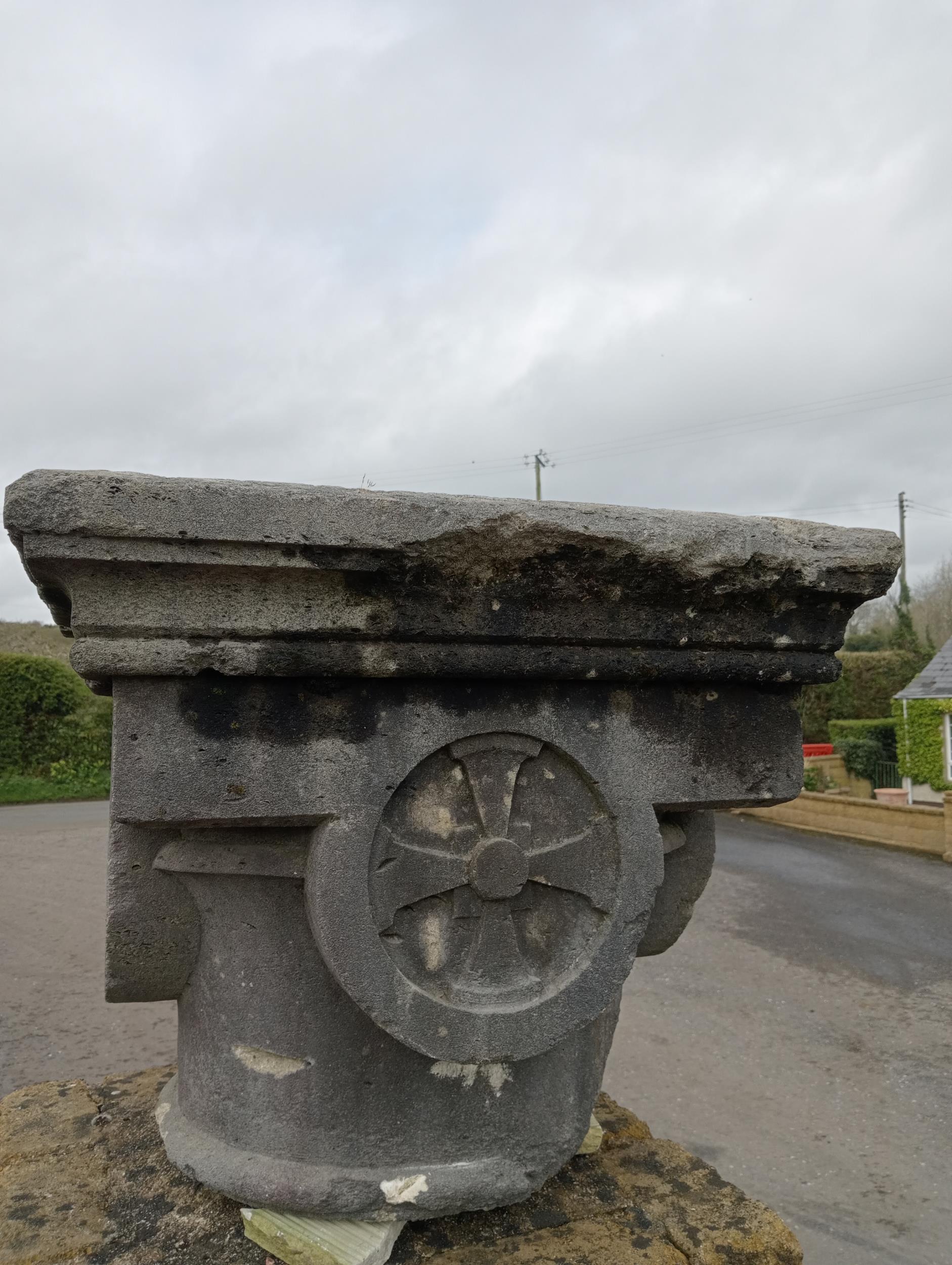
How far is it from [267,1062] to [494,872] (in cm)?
57

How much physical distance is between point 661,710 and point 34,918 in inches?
243

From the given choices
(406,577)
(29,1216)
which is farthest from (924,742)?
(29,1216)

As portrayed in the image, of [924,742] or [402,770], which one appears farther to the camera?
[924,742]

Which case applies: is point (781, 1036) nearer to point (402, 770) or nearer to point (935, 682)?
point (402, 770)

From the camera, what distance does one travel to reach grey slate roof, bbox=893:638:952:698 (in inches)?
504

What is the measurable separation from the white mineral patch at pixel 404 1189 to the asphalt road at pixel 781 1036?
183cm

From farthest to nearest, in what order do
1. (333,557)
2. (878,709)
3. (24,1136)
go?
(878,709) < (24,1136) < (333,557)

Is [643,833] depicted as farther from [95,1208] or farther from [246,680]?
[95,1208]

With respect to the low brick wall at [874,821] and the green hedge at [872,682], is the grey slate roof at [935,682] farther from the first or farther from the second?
the low brick wall at [874,821]

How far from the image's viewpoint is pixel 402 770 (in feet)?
5.00

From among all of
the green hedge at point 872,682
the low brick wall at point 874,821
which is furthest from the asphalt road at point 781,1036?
the green hedge at point 872,682

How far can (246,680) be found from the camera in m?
1.49

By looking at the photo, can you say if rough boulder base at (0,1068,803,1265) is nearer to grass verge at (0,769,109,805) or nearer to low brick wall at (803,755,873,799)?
grass verge at (0,769,109,805)

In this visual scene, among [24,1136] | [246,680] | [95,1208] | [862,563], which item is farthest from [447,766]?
[24,1136]
